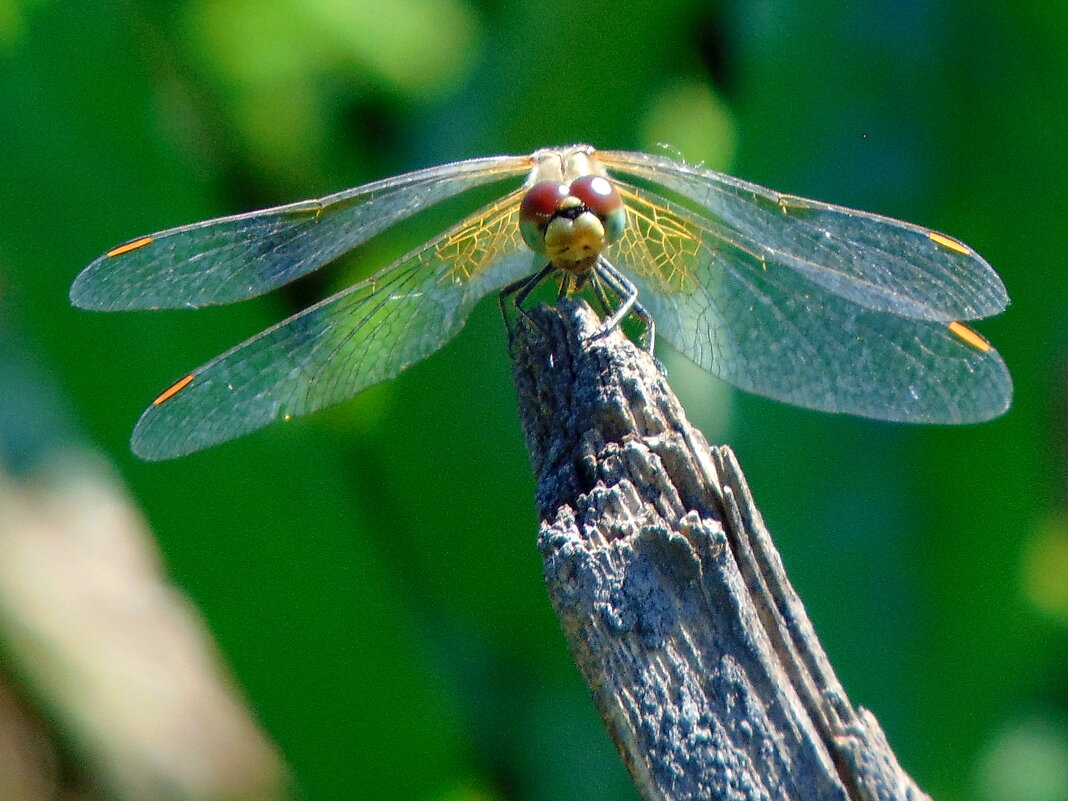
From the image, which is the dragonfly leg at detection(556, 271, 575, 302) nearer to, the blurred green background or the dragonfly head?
the dragonfly head

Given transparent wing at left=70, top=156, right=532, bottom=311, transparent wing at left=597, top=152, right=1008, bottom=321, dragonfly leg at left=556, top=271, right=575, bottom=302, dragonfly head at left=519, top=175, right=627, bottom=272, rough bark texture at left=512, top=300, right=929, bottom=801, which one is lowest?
rough bark texture at left=512, top=300, right=929, bottom=801

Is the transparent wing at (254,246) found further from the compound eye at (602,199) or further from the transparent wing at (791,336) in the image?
the transparent wing at (791,336)

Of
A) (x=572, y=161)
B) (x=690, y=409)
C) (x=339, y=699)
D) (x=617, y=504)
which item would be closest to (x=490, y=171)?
(x=572, y=161)

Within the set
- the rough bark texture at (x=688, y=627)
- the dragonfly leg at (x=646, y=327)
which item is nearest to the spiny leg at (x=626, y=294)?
the dragonfly leg at (x=646, y=327)

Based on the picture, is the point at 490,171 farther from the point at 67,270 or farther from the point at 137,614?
the point at 137,614

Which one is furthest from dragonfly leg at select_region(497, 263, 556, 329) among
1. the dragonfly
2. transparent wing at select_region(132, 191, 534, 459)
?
Answer: transparent wing at select_region(132, 191, 534, 459)

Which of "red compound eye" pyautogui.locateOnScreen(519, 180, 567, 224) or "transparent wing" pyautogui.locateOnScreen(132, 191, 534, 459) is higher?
"red compound eye" pyautogui.locateOnScreen(519, 180, 567, 224)

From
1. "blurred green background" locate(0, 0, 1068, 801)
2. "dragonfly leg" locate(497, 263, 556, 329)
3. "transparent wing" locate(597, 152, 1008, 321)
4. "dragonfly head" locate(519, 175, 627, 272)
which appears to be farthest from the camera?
"blurred green background" locate(0, 0, 1068, 801)

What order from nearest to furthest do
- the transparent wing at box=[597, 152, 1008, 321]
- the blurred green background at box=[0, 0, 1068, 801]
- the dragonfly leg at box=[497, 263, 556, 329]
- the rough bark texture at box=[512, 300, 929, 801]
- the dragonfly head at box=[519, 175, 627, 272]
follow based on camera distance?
the rough bark texture at box=[512, 300, 929, 801] < the transparent wing at box=[597, 152, 1008, 321] < the dragonfly head at box=[519, 175, 627, 272] < the dragonfly leg at box=[497, 263, 556, 329] < the blurred green background at box=[0, 0, 1068, 801]
